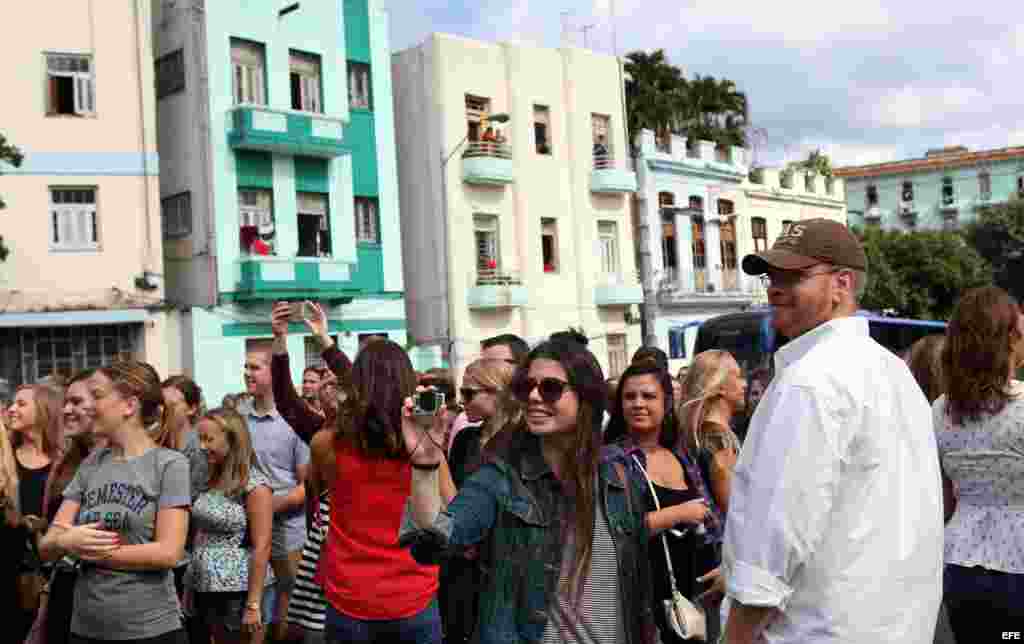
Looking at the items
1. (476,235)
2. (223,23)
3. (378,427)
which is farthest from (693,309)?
(378,427)

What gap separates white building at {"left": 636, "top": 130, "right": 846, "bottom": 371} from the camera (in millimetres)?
37250

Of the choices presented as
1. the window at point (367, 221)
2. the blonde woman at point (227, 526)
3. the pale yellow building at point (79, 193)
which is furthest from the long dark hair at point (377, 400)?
the window at point (367, 221)

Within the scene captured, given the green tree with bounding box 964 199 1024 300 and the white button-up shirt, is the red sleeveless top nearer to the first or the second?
the white button-up shirt

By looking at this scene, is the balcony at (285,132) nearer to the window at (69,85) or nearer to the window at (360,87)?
the window at (360,87)

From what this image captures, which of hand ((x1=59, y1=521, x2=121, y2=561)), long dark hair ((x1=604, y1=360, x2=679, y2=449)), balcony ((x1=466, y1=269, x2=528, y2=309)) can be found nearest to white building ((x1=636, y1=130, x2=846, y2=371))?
balcony ((x1=466, y1=269, x2=528, y2=309))

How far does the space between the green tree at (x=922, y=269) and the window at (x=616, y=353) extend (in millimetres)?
17860

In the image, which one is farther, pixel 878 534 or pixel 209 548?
pixel 209 548

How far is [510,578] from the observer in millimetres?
3865

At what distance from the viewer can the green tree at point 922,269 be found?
50.0 m

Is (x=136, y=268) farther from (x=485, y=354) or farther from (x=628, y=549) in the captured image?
(x=628, y=549)

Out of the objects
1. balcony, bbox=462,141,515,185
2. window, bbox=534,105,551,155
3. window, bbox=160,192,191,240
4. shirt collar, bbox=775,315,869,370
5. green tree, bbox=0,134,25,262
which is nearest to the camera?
shirt collar, bbox=775,315,869,370

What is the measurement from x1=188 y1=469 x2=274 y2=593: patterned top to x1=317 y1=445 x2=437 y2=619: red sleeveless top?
2.03 m

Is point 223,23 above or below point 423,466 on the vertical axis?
above

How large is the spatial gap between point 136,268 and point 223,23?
232 inches
